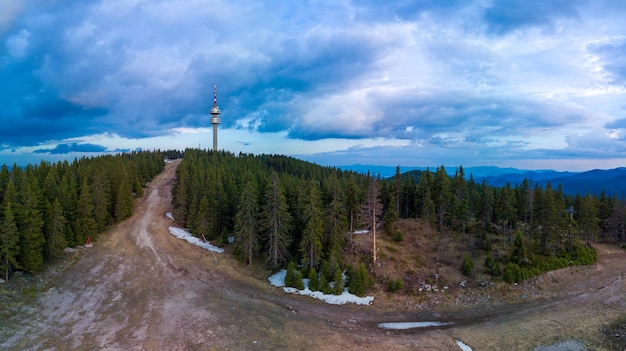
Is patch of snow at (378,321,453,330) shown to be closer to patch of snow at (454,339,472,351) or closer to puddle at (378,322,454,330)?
puddle at (378,322,454,330)

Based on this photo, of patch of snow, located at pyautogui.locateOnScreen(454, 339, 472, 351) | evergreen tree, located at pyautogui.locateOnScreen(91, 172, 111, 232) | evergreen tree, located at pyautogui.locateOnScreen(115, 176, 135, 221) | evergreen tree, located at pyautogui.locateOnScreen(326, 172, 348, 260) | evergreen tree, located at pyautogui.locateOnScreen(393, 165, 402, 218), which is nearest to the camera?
patch of snow, located at pyautogui.locateOnScreen(454, 339, 472, 351)

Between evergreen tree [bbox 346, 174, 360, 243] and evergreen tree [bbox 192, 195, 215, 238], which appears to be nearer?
evergreen tree [bbox 346, 174, 360, 243]

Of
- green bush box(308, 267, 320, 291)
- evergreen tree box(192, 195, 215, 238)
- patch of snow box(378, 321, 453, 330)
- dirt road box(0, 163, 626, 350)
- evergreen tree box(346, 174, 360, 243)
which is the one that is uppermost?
evergreen tree box(346, 174, 360, 243)

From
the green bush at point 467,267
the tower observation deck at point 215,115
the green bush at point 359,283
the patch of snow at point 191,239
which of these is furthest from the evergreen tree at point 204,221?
the tower observation deck at point 215,115

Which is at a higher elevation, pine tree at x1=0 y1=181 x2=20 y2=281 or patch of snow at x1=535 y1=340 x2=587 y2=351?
pine tree at x1=0 y1=181 x2=20 y2=281

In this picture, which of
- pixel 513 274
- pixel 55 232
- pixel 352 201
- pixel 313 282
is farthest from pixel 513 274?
pixel 55 232

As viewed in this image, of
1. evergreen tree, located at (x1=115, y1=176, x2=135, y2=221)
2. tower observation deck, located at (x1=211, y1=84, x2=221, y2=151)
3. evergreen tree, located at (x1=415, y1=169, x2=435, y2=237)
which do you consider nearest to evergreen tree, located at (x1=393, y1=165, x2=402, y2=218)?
evergreen tree, located at (x1=415, y1=169, x2=435, y2=237)

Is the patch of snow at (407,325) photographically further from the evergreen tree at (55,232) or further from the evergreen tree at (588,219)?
the evergreen tree at (55,232)
